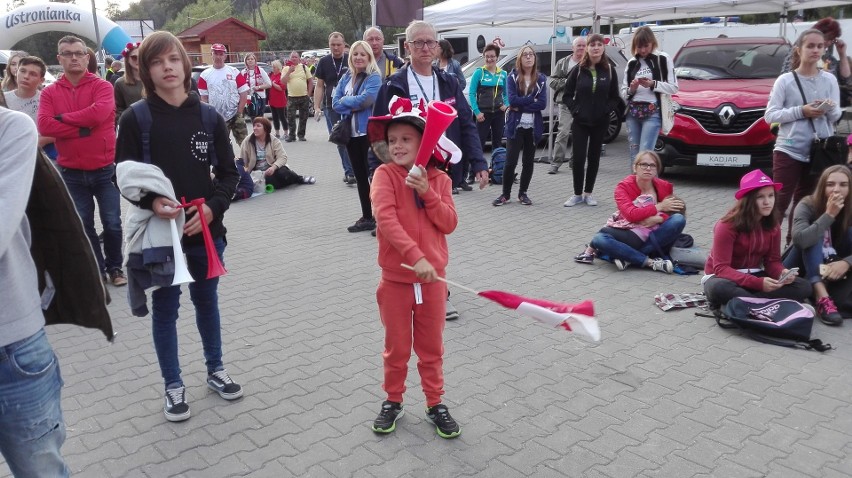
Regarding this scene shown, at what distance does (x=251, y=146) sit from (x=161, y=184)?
7.26m

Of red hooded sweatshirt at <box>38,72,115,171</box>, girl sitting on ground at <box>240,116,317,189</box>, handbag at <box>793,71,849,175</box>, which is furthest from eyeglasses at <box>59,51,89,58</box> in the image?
handbag at <box>793,71,849,175</box>

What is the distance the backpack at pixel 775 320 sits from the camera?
15.1ft

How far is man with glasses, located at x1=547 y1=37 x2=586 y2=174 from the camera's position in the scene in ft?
33.5

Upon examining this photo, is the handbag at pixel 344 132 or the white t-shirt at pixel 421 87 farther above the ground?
the white t-shirt at pixel 421 87

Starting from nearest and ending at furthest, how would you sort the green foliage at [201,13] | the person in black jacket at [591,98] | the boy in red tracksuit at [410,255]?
the boy in red tracksuit at [410,255] < the person in black jacket at [591,98] < the green foliage at [201,13]

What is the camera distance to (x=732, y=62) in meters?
10.9

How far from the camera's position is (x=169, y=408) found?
377cm

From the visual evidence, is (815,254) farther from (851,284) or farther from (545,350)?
(545,350)

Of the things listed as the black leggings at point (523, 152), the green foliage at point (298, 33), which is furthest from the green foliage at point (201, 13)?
the black leggings at point (523, 152)

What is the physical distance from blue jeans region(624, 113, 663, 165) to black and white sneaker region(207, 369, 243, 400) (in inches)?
245

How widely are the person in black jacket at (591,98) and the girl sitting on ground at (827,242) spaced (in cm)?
325

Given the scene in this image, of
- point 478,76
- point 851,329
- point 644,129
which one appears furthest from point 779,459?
point 478,76

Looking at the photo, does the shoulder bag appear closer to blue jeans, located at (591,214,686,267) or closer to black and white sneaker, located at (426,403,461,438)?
blue jeans, located at (591,214,686,267)

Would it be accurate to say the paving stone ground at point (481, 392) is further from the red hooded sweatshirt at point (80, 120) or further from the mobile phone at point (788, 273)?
the red hooded sweatshirt at point (80, 120)
